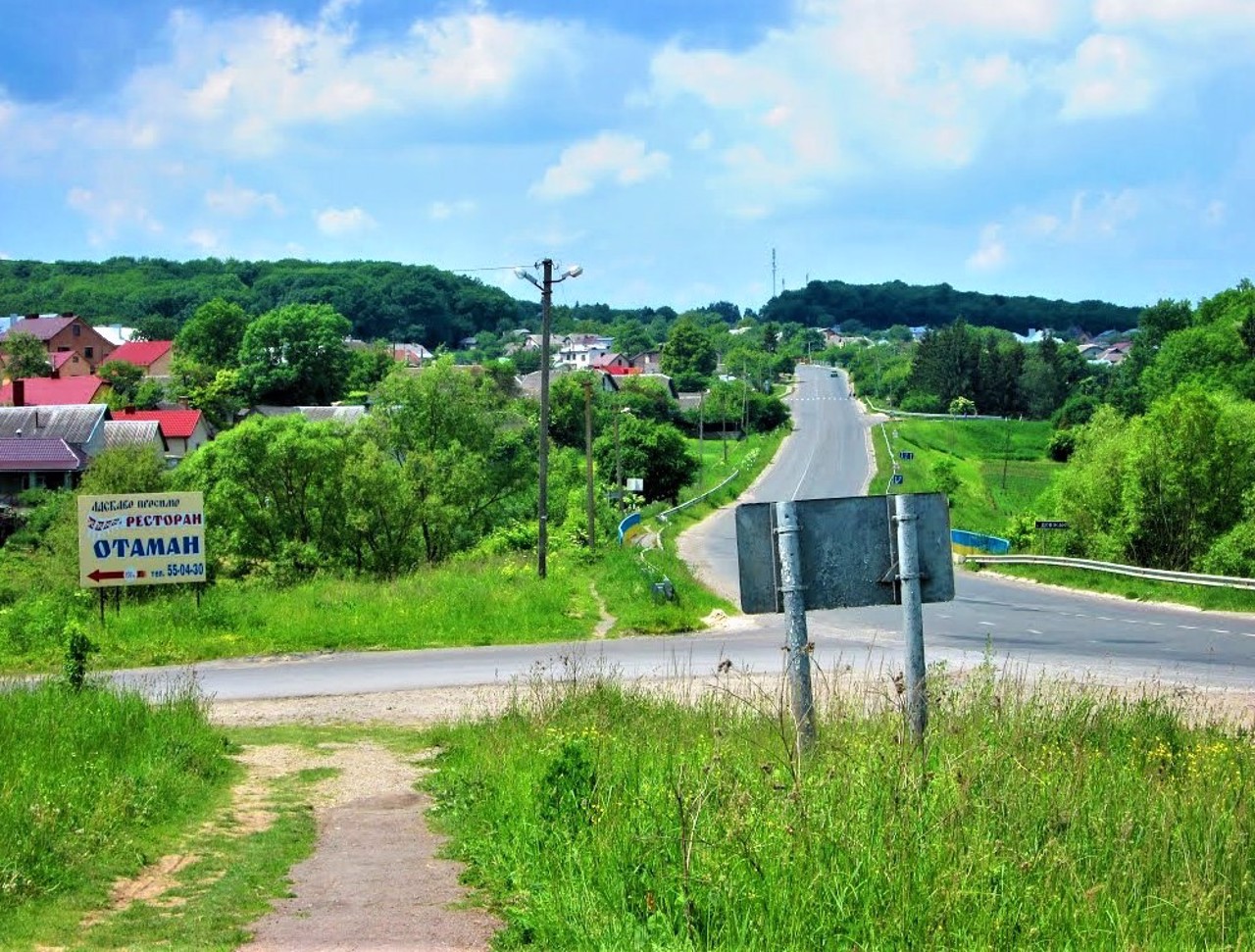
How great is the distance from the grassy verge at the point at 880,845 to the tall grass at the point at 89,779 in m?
2.37

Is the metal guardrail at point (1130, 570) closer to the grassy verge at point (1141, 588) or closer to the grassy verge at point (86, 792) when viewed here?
the grassy verge at point (1141, 588)

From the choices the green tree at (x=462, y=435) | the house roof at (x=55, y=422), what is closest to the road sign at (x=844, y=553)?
the green tree at (x=462, y=435)

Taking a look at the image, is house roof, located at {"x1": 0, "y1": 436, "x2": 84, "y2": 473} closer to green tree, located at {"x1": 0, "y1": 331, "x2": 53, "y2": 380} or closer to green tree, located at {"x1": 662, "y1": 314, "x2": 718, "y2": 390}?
green tree, located at {"x1": 0, "y1": 331, "x2": 53, "y2": 380}

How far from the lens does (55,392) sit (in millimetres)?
99500

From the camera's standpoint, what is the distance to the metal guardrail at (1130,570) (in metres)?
33.2

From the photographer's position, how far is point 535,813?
27.3 feet

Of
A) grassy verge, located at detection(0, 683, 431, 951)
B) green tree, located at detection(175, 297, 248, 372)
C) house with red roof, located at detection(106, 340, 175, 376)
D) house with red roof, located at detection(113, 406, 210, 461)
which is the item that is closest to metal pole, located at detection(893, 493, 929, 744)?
grassy verge, located at detection(0, 683, 431, 951)

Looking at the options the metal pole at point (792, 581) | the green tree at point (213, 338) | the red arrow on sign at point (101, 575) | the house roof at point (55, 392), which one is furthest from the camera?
the green tree at point (213, 338)

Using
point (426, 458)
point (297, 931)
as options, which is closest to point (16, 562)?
point (426, 458)

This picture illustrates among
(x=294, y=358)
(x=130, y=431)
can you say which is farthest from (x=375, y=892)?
(x=294, y=358)

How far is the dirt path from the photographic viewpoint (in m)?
6.54

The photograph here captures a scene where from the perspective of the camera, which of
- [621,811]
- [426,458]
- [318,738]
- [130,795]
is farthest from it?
[426,458]

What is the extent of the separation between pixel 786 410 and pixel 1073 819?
12927cm

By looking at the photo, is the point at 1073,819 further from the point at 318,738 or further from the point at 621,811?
the point at 318,738
